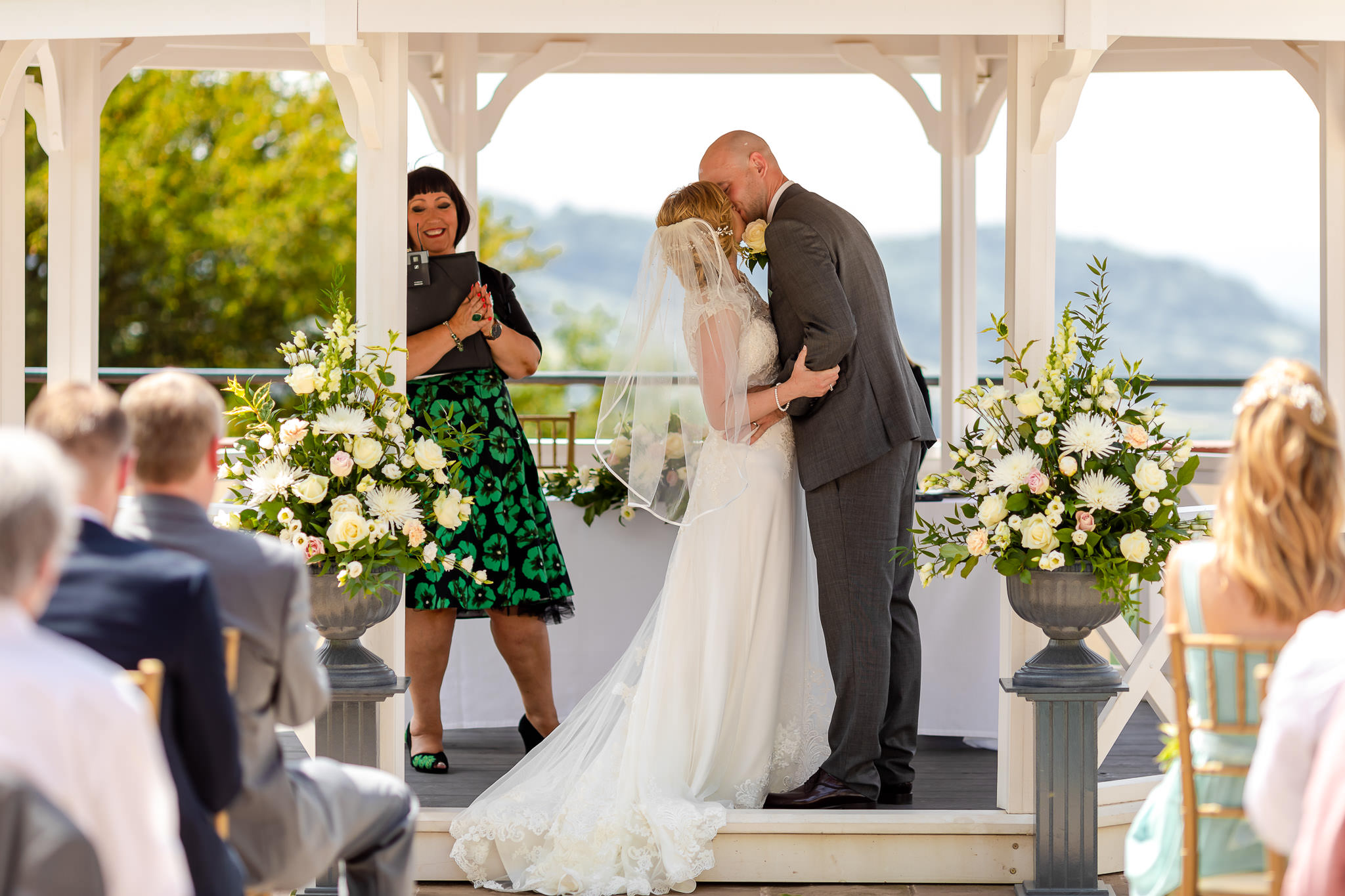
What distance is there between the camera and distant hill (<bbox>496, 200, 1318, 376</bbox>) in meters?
30.6

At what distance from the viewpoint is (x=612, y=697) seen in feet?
12.8

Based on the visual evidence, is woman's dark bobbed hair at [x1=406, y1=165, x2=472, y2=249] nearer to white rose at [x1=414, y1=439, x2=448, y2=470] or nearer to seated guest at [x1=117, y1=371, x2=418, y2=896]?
white rose at [x1=414, y1=439, x2=448, y2=470]

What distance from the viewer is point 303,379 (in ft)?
11.2

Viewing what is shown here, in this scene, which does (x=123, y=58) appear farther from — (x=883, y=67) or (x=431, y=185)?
(x=883, y=67)

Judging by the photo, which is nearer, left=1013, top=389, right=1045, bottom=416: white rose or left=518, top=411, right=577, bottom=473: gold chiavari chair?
left=1013, top=389, right=1045, bottom=416: white rose

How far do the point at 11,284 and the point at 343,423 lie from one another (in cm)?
225

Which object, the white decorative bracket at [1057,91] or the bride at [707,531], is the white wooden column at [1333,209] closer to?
the white decorative bracket at [1057,91]

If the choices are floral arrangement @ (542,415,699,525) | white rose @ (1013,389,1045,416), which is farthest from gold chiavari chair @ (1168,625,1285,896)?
floral arrangement @ (542,415,699,525)

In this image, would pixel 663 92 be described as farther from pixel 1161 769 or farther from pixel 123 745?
pixel 123 745

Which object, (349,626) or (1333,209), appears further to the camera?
(1333,209)

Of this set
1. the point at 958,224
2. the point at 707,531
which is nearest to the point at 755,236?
the point at 707,531

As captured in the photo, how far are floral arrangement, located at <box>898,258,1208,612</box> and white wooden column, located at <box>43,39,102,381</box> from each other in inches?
110

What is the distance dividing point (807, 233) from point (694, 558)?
0.95 m

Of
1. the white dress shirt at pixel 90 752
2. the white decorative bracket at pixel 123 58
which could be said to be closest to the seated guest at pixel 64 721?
the white dress shirt at pixel 90 752
